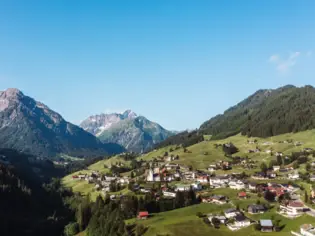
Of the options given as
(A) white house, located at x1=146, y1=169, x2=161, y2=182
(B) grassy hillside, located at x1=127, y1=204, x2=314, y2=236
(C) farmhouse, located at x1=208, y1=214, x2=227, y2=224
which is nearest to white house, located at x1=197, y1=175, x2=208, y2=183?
(A) white house, located at x1=146, y1=169, x2=161, y2=182

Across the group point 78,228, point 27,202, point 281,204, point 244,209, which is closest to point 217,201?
point 244,209

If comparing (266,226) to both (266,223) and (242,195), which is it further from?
(242,195)

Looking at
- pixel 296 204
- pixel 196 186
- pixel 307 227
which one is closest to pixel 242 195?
pixel 296 204

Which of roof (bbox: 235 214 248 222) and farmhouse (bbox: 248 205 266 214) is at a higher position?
farmhouse (bbox: 248 205 266 214)

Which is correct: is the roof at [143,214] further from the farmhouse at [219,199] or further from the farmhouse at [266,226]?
the farmhouse at [266,226]

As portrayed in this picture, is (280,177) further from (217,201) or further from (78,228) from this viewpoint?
(78,228)

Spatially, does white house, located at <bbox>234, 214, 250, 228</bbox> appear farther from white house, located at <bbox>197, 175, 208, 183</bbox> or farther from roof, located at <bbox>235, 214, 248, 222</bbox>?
A: white house, located at <bbox>197, 175, 208, 183</bbox>

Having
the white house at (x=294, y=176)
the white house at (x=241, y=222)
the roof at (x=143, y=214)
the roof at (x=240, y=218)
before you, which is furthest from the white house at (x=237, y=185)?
the roof at (x=143, y=214)

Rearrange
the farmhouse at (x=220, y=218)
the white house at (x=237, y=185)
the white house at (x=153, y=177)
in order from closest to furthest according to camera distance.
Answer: the farmhouse at (x=220, y=218) < the white house at (x=237, y=185) < the white house at (x=153, y=177)

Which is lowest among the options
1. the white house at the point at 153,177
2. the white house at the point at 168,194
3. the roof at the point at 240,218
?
the roof at the point at 240,218
